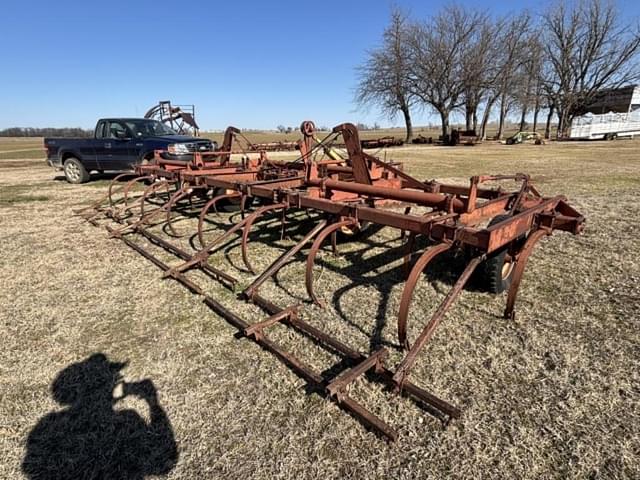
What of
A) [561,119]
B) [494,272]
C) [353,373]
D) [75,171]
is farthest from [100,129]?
[561,119]

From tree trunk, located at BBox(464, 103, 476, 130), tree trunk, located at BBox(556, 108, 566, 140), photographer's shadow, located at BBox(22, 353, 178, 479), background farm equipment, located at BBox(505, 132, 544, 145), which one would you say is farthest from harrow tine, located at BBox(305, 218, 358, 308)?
tree trunk, located at BBox(556, 108, 566, 140)

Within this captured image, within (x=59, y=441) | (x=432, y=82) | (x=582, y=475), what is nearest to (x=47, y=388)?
(x=59, y=441)

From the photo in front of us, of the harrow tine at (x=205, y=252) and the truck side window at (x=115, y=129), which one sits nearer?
the harrow tine at (x=205, y=252)

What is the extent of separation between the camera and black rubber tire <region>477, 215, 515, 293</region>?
3186 millimetres

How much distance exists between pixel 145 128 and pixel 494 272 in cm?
999

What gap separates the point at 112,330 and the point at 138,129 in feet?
28.8

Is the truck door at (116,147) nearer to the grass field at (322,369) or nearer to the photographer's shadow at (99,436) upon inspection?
the grass field at (322,369)

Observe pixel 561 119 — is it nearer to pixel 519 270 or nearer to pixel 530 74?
pixel 530 74

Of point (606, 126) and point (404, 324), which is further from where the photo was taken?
point (606, 126)

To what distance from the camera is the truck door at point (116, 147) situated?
994 cm

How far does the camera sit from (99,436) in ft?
6.35

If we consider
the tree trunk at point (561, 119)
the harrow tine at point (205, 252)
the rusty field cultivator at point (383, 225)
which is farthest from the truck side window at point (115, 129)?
the tree trunk at point (561, 119)

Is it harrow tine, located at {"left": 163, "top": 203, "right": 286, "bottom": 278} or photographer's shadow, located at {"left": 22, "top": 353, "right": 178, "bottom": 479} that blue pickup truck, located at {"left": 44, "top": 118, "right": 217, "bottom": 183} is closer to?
harrow tine, located at {"left": 163, "top": 203, "right": 286, "bottom": 278}

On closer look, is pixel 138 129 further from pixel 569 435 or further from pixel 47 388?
pixel 569 435
